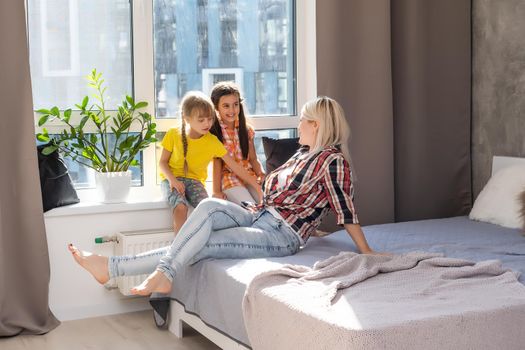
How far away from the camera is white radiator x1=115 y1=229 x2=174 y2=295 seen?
3.83 m

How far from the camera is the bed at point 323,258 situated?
8.32 feet

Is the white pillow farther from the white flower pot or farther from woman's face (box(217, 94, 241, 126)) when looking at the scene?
the white flower pot

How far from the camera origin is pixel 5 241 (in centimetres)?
358

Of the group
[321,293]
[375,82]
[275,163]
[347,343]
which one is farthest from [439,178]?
[347,343]

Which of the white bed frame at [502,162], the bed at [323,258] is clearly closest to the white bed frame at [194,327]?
the bed at [323,258]

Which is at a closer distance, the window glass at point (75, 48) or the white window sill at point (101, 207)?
the white window sill at point (101, 207)

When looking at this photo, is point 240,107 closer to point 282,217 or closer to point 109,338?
point 282,217

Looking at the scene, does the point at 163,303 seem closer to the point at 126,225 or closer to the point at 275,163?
the point at 126,225

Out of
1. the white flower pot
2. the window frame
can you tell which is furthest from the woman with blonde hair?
the window frame

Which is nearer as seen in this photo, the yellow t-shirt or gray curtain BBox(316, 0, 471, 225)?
the yellow t-shirt

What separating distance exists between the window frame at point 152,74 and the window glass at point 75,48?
0.06m

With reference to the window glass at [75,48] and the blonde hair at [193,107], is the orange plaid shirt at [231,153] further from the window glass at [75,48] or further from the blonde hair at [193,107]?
the window glass at [75,48]

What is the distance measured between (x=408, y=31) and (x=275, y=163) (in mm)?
1062

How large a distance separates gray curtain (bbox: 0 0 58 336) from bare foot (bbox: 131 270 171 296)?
886 millimetres
